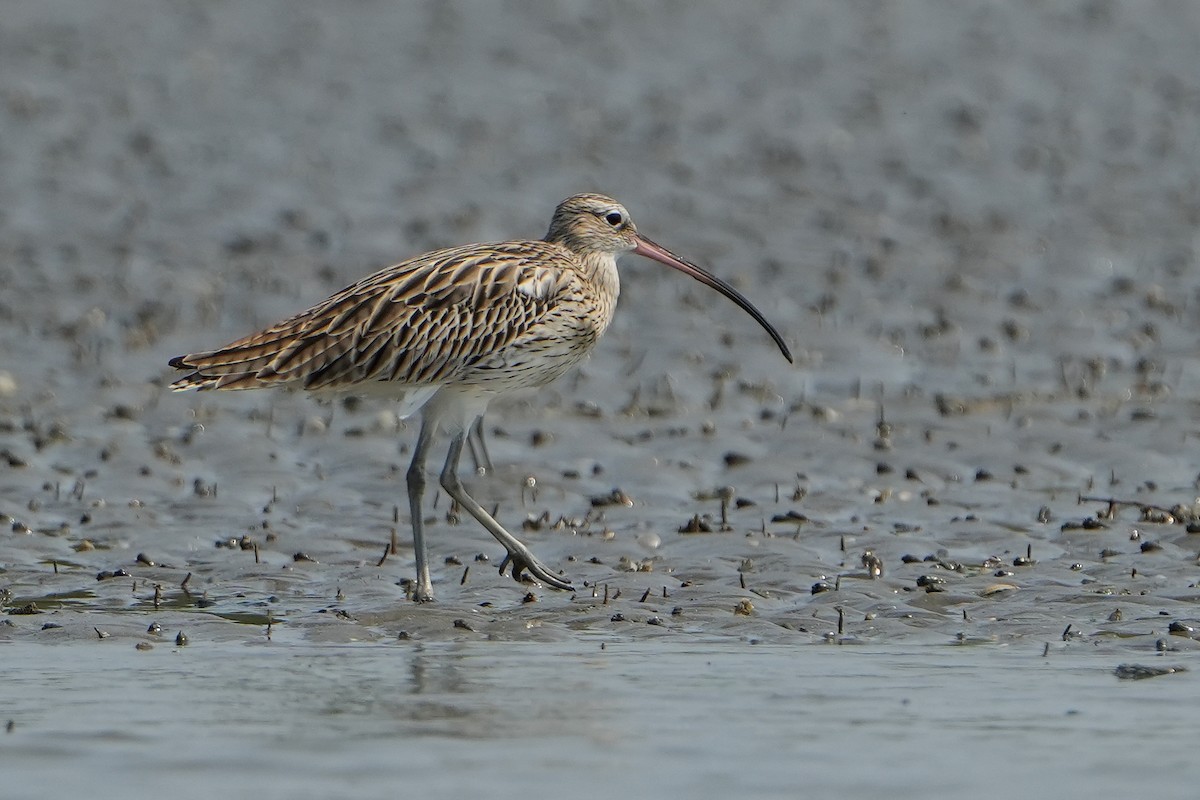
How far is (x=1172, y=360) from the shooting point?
1572 centimetres

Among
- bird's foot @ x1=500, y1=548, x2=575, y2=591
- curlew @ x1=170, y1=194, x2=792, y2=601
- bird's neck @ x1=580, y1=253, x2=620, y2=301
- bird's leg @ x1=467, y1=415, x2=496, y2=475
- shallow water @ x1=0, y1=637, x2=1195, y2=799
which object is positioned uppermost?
bird's neck @ x1=580, y1=253, x2=620, y2=301

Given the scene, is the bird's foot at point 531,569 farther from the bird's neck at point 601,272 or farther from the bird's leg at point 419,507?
the bird's neck at point 601,272

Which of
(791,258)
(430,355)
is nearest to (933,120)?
(791,258)

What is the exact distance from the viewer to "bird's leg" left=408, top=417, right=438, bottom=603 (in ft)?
33.3

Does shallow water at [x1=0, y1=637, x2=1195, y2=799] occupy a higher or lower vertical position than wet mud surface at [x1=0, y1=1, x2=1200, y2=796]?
lower

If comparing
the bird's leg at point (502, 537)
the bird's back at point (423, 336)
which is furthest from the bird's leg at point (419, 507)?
the bird's back at point (423, 336)

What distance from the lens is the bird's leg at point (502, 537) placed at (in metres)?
10.4

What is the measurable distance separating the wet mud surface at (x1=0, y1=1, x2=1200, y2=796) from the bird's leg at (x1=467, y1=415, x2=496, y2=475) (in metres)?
0.09

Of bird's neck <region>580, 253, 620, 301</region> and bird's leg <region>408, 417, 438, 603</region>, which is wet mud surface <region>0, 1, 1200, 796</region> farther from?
bird's neck <region>580, 253, 620, 301</region>

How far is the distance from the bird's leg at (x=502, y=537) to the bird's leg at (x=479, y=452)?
40.3 inches

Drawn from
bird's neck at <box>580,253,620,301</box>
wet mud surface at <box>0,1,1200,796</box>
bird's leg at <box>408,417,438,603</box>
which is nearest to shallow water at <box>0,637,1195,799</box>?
wet mud surface at <box>0,1,1200,796</box>

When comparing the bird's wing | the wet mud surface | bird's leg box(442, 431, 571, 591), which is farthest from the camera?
the bird's wing

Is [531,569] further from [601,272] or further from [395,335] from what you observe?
[601,272]

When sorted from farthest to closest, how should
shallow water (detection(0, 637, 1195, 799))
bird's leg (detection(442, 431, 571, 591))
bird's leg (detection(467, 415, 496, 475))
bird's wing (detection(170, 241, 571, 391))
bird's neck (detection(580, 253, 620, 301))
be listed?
1. bird's leg (detection(467, 415, 496, 475))
2. bird's neck (detection(580, 253, 620, 301))
3. bird's wing (detection(170, 241, 571, 391))
4. bird's leg (detection(442, 431, 571, 591))
5. shallow water (detection(0, 637, 1195, 799))
